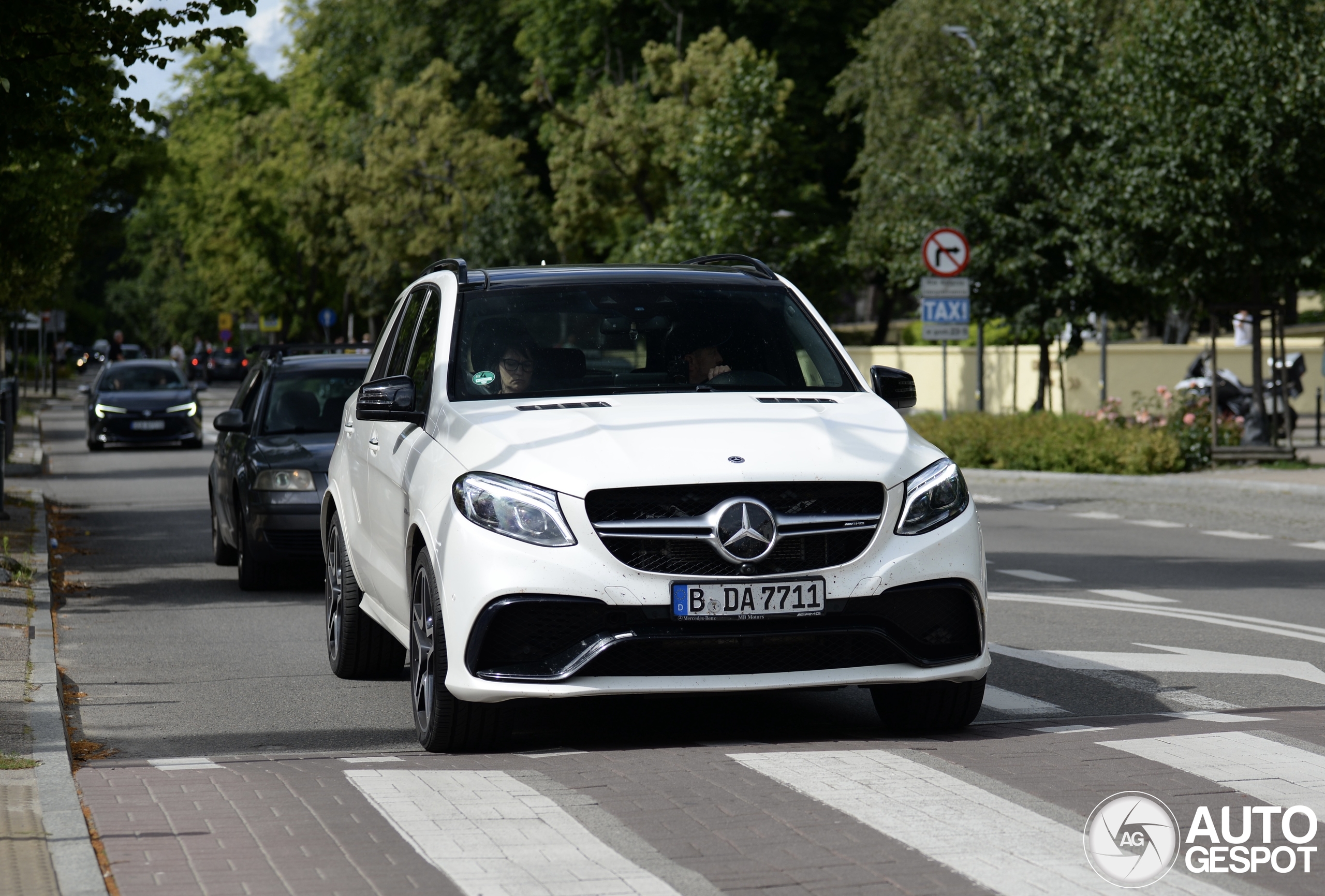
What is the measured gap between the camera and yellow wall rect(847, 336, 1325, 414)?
4231 cm

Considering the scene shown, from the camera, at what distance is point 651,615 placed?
6449mm

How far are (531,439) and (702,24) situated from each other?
48369 millimetres

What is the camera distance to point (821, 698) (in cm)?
827

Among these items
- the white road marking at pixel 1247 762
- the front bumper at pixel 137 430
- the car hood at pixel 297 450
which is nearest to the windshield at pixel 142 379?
the front bumper at pixel 137 430

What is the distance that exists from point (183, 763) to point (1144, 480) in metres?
18.1

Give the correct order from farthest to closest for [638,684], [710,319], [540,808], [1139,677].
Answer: [1139,677] < [710,319] < [638,684] < [540,808]

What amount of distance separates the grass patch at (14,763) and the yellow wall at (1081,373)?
34.0 m

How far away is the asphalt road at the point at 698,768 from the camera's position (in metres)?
5.06

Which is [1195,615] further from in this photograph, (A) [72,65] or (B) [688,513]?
(A) [72,65]

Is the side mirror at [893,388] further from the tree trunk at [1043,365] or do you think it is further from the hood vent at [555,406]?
the tree trunk at [1043,365]

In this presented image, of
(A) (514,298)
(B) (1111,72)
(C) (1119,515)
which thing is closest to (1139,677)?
(A) (514,298)

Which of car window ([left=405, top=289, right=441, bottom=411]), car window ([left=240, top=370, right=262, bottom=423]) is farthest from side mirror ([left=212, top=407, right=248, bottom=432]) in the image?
car window ([left=405, top=289, right=441, bottom=411])

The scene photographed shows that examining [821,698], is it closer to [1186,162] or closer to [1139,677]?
[1139,677]

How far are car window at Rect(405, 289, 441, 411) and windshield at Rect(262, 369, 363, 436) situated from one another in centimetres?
569
